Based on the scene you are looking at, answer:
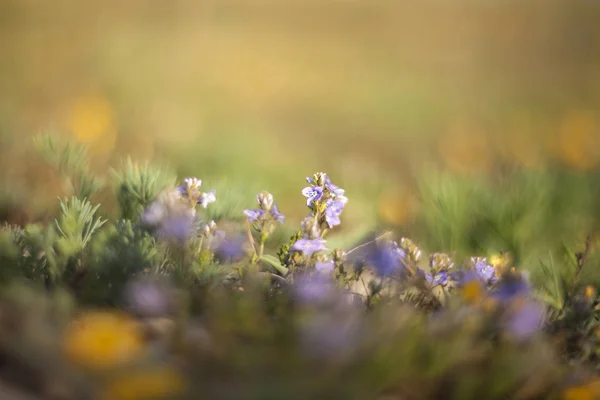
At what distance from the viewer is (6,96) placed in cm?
485

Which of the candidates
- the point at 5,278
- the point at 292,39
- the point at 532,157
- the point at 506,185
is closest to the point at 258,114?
the point at 292,39

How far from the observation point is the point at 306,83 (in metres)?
6.30

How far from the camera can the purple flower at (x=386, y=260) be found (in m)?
1.48

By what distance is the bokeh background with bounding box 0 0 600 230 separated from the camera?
12.2 ft

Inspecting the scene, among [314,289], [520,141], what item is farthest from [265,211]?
[520,141]

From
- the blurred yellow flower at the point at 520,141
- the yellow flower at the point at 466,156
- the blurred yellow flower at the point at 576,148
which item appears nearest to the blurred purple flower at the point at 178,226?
the yellow flower at the point at 466,156

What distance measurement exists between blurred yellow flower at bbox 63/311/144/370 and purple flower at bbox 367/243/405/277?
601 millimetres

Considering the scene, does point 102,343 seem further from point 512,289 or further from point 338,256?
point 512,289

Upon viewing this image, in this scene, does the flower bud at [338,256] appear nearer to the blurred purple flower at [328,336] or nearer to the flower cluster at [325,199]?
the flower cluster at [325,199]

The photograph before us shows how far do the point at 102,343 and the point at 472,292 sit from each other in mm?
788

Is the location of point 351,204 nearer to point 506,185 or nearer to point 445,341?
point 506,185

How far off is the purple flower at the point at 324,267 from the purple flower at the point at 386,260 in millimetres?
126

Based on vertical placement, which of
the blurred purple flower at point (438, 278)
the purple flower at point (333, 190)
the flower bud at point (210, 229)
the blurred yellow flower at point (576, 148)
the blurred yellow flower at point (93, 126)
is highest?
the blurred yellow flower at point (93, 126)

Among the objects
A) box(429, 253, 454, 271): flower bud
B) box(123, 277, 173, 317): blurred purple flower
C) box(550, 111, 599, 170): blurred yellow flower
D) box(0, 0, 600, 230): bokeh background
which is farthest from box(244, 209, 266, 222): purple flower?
box(550, 111, 599, 170): blurred yellow flower
